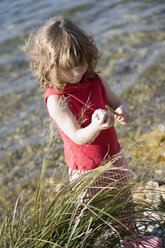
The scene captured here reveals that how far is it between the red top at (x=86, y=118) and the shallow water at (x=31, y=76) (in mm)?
329

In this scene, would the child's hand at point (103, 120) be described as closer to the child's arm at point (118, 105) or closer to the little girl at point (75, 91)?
the little girl at point (75, 91)

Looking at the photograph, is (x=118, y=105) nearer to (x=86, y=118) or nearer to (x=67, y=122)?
(x=86, y=118)

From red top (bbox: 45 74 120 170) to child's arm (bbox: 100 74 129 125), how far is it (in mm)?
101

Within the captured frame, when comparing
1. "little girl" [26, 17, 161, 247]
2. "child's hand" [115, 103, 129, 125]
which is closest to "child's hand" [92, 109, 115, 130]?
"little girl" [26, 17, 161, 247]

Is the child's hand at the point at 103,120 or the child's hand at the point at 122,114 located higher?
the child's hand at the point at 103,120

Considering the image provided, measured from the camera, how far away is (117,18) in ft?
25.8

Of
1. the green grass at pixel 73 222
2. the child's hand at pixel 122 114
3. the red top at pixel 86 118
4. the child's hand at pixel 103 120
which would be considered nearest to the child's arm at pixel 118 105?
the child's hand at pixel 122 114

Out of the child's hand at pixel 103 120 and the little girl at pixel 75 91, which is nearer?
the child's hand at pixel 103 120

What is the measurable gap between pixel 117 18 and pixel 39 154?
4.89 metres

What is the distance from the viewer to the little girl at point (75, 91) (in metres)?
1.93

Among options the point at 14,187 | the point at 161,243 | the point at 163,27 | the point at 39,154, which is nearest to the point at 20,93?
the point at 39,154

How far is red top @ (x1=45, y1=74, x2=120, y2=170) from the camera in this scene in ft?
6.95

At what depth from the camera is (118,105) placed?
7.84 feet

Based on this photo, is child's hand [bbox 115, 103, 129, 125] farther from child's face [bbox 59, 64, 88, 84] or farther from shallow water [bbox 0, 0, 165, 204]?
shallow water [bbox 0, 0, 165, 204]
